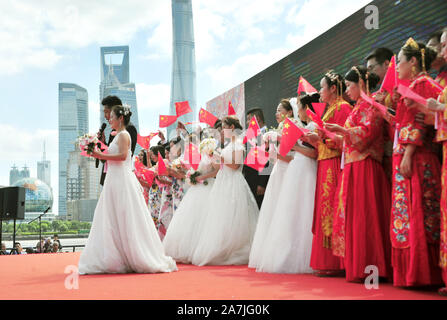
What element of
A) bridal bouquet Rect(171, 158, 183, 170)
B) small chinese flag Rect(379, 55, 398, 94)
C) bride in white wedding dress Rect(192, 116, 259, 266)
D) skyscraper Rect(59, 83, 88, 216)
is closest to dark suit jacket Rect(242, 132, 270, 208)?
bride in white wedding dress Rect(192, 116, 259, 266)

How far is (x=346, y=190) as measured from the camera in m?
2.86

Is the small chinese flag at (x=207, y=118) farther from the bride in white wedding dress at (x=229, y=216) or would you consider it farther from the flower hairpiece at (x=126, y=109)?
the flower hairpiece at (x=126, y=109)

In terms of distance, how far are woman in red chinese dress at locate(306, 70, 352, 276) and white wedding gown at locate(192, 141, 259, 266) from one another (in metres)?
1.17

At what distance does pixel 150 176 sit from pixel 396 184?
3961 millimetres

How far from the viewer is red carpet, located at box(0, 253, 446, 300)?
223cm

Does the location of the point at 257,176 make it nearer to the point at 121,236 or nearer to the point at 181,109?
the point at 181,109

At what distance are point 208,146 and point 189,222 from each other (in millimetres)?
845

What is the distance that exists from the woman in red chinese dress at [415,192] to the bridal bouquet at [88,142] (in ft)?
7.80

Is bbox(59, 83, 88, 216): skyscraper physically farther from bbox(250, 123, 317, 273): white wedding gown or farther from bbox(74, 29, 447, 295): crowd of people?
bbox(250, 123, 317, 273): white wedding gown

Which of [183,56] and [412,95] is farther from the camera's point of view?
[183,56]

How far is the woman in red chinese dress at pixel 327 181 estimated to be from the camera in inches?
121

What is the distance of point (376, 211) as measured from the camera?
9.08 ft

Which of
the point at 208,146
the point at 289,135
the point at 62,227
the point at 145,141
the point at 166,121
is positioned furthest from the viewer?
the point at 62,227

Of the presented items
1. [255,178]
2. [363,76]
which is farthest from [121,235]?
[363,76]
